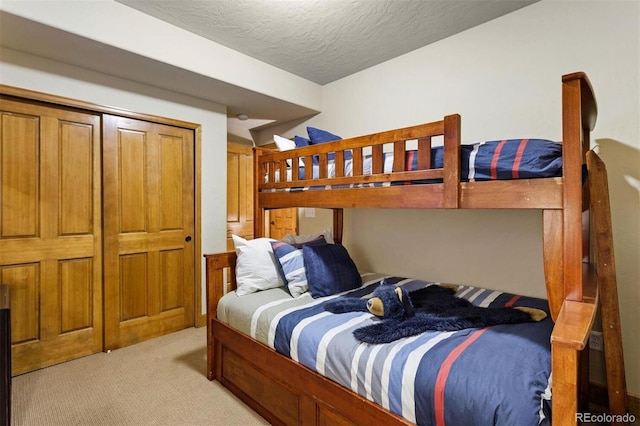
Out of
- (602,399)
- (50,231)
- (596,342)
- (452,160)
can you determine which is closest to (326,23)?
(452,160)

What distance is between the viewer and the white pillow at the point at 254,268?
216 centimetres

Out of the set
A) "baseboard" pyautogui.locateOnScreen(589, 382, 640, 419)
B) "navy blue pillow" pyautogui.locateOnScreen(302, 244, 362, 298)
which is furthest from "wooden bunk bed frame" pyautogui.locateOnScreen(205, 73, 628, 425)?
"navy blue pillow" pyautogui.locateOnScreen(302, 244, 362, 298)

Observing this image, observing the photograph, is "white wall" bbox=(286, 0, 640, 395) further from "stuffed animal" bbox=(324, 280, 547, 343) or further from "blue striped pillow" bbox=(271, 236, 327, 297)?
"blue striped pillow" bbox=(271, 236, 327, 297)

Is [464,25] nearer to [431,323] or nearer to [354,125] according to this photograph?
[354,125]

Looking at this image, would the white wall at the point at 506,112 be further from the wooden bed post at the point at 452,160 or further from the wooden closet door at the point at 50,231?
the wooden closet door at the point at 50,231

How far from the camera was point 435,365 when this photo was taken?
1156mm

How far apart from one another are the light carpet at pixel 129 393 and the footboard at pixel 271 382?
4.1 inches

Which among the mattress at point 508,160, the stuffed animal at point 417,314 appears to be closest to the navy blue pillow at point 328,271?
the stuffed animal at point 417,314

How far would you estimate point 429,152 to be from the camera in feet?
4.83

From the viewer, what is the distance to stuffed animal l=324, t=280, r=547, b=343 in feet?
4.71

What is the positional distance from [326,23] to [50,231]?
2.54 meters

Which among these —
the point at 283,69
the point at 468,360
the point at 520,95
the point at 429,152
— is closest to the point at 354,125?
the point at 283,69

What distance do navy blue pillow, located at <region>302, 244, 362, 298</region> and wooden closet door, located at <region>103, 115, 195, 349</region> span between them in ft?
4.82

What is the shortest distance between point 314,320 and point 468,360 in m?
0.75
